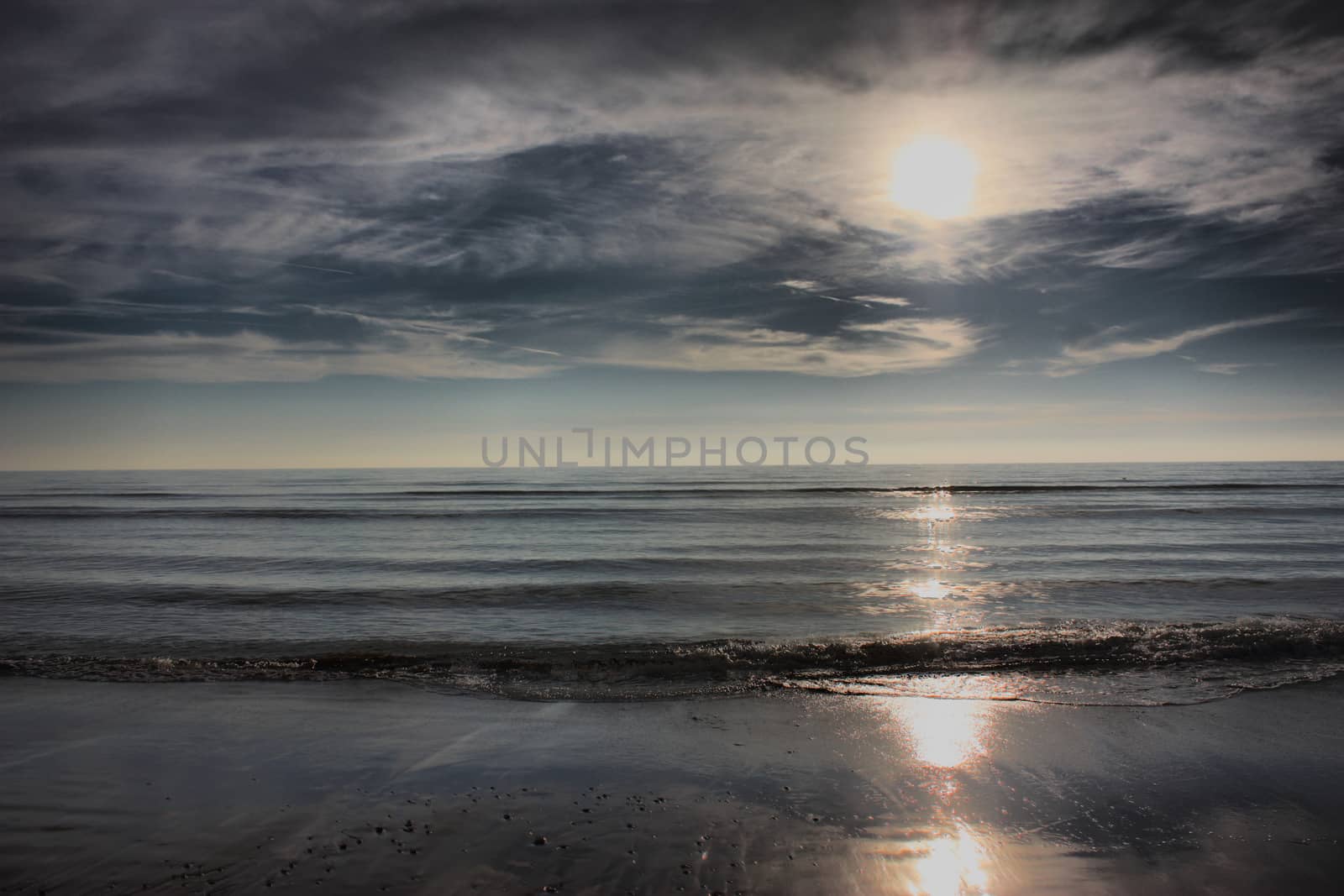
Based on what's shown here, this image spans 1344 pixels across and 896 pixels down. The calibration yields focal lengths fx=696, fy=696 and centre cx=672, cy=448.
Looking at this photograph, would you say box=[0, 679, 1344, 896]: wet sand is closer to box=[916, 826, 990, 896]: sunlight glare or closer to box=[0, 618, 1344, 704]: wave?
box=[916, 826, 990, 896]: sunlight glare

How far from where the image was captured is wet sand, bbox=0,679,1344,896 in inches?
178

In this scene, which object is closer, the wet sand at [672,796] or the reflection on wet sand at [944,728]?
the wet sand at [672,796]

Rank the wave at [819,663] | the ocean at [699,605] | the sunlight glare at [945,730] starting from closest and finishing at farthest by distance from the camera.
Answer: the sunlight glare at [945,730], the wave at [819,663], the ocean at [699,605]

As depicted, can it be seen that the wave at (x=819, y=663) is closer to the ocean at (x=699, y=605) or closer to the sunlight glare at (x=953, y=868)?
the ocean at (x=699, y=605)

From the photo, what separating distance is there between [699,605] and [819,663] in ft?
16.0

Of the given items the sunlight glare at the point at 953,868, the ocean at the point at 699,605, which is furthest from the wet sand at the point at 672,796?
the ocean at the point at 699,605

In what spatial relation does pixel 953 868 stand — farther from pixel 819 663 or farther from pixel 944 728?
pixel 819 663

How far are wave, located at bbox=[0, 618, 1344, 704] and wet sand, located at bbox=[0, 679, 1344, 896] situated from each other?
2.39ft

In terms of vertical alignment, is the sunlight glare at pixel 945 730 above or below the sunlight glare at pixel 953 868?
below

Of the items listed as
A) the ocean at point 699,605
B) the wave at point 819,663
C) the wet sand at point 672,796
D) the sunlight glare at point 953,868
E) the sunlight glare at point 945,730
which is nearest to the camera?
the sunlight glare at point 953,868

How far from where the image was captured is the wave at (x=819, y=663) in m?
8.88

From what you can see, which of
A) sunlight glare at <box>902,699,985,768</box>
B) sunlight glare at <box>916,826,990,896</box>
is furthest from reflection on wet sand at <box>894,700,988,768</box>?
sunlight glare at <box>916,826,990,896</box>

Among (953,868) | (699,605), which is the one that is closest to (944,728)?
(953,868)

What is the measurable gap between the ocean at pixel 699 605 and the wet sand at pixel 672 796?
118 centimetres
